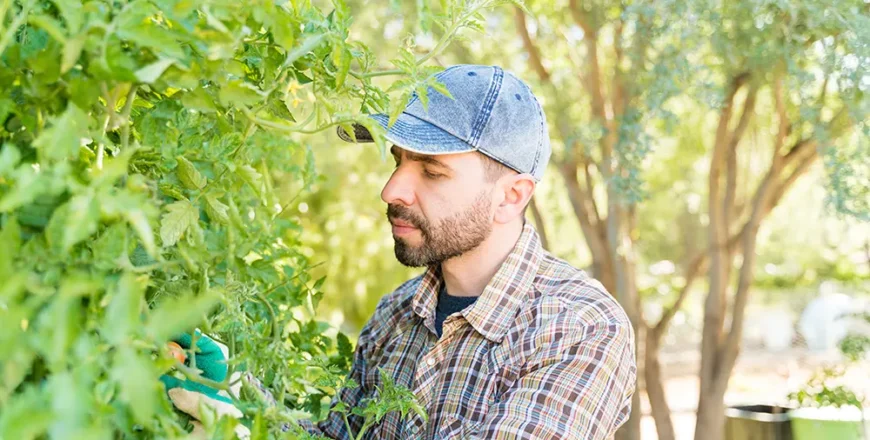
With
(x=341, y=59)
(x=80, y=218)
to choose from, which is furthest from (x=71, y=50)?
(x=341, y=59)

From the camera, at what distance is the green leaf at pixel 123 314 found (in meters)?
0.71

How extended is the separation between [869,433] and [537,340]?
2.90 metres

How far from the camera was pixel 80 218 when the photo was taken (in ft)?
2.44

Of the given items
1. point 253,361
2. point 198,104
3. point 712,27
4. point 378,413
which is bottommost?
point 378,413

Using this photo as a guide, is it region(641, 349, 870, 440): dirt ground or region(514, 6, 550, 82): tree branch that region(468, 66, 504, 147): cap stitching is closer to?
region(514, 6, 550, 82): tree branch

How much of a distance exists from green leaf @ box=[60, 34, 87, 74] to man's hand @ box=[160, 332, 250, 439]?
544 millimetres

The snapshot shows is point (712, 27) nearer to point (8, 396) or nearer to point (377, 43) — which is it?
point (377, 43)

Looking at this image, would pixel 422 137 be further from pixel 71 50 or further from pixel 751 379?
pixel 751 379

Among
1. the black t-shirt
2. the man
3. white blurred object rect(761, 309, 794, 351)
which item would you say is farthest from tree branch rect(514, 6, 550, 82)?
white blurred object rect(761, 309, 794, 351)

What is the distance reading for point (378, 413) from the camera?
141cm

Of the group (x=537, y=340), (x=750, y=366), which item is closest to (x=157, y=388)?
(x=537, y=340)

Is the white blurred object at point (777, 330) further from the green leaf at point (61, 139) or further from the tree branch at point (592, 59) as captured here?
the green leaf at point (61, 139)

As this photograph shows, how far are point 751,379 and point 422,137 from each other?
9315 millimetres

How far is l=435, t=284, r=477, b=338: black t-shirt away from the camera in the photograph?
6.65 feet
